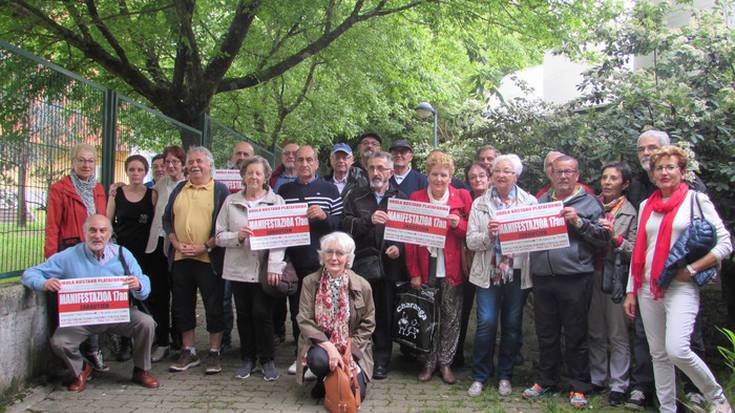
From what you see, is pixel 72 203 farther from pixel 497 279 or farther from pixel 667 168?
pixel 667 168

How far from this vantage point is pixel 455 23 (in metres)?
11.2

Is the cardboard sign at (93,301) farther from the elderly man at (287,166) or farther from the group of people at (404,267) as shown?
the elderly man at (287,166)

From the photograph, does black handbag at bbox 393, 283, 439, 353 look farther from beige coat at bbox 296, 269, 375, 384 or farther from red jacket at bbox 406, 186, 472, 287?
beige coat at bbox 296, 269, 375, 384

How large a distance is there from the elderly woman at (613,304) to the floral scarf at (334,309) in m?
2.23

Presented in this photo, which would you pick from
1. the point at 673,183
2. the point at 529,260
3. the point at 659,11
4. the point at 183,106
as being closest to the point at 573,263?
the point at 529,260

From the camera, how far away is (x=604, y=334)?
5.73m

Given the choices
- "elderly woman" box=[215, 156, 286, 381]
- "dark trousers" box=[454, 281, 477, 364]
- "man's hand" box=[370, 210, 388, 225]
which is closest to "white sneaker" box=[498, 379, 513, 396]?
"dark trousers" box=[454, 281, 477, 364]

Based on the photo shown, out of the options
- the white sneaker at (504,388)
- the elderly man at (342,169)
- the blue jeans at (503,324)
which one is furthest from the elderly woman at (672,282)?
the elderly man at (342,169)

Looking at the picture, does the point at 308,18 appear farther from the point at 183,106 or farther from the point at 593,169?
the point at 593,169

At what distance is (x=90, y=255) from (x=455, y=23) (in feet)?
25.3

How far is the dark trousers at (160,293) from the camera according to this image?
22.2 feet

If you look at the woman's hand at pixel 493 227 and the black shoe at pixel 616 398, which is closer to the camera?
the black shoe at pixel 616 398

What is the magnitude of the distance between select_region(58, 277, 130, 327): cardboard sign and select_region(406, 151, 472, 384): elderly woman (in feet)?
8.71

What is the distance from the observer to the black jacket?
241 inches
